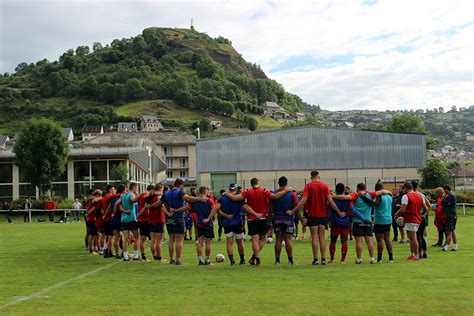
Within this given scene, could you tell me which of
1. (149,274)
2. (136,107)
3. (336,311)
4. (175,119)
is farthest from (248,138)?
(136,107)

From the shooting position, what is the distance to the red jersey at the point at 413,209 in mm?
15883

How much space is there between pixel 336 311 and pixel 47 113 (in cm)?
17987

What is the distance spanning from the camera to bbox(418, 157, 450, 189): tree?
57531 millimetres

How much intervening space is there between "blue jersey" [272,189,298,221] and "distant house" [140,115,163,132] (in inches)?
5901

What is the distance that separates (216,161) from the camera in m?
66.8

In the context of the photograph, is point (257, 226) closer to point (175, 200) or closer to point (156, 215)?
point (175, 200)

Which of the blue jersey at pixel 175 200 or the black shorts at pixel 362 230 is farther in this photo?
the blue jersey at pixel 175 200

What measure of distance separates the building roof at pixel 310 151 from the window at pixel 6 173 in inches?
770

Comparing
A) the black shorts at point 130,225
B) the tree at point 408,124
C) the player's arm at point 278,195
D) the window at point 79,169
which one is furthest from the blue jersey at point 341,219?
the tree at point 408,124

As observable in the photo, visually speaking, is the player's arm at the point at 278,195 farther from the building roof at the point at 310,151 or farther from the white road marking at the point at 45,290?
the building roof at the point at 310,151

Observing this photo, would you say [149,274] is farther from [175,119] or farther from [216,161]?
[175,119]

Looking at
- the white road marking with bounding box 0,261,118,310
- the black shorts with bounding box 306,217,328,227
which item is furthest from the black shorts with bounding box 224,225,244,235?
the white road marking with bounding box 0,261,118,310

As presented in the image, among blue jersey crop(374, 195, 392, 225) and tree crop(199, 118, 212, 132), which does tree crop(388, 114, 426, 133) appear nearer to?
→ tree crop(199, 118, 212, 132)

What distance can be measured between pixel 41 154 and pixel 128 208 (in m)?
42.6
